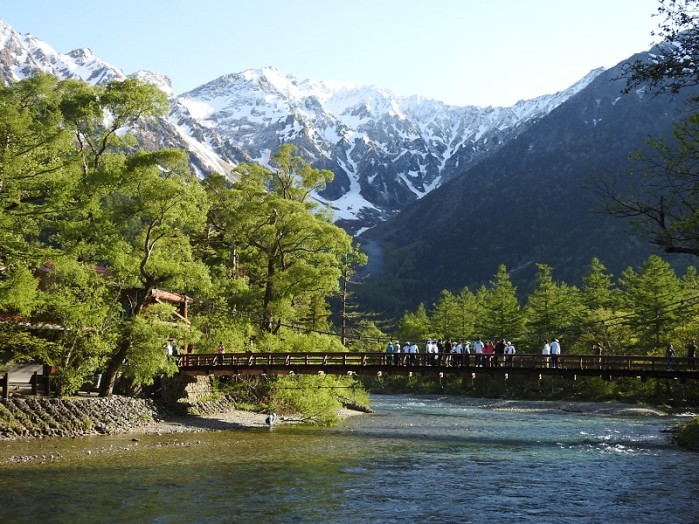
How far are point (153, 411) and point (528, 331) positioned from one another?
1947 inches

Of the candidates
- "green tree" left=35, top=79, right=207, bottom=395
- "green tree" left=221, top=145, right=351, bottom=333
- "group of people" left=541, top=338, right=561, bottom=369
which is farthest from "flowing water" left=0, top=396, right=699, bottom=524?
"green tree" left=221, top=145, right=351, bottom=333

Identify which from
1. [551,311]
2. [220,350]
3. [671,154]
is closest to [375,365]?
[220,350]

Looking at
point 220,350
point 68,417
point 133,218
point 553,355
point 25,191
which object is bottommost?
point 68,417

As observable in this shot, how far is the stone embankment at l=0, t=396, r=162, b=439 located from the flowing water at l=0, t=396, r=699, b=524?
1.51 meters

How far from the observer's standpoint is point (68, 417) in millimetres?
30203

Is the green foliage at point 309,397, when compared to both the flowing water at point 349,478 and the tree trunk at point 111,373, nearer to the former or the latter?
the flowing water at point 349,478

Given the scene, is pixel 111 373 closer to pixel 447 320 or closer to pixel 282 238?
pixel 282 238

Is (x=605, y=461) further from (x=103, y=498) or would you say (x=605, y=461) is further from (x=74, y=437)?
(x=74, y=437)

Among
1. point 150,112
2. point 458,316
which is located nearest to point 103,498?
point 150,112

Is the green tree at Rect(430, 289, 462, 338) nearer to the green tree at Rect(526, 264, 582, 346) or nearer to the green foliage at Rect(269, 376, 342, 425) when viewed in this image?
the green tree at Rect(526, 264, 582, 346)

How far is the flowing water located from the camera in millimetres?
17172

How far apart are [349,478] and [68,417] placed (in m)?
14.6

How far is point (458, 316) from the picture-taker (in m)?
85.6

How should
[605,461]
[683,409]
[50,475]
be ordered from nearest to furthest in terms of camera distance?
[50,475]
[605,461]
[683,409]
